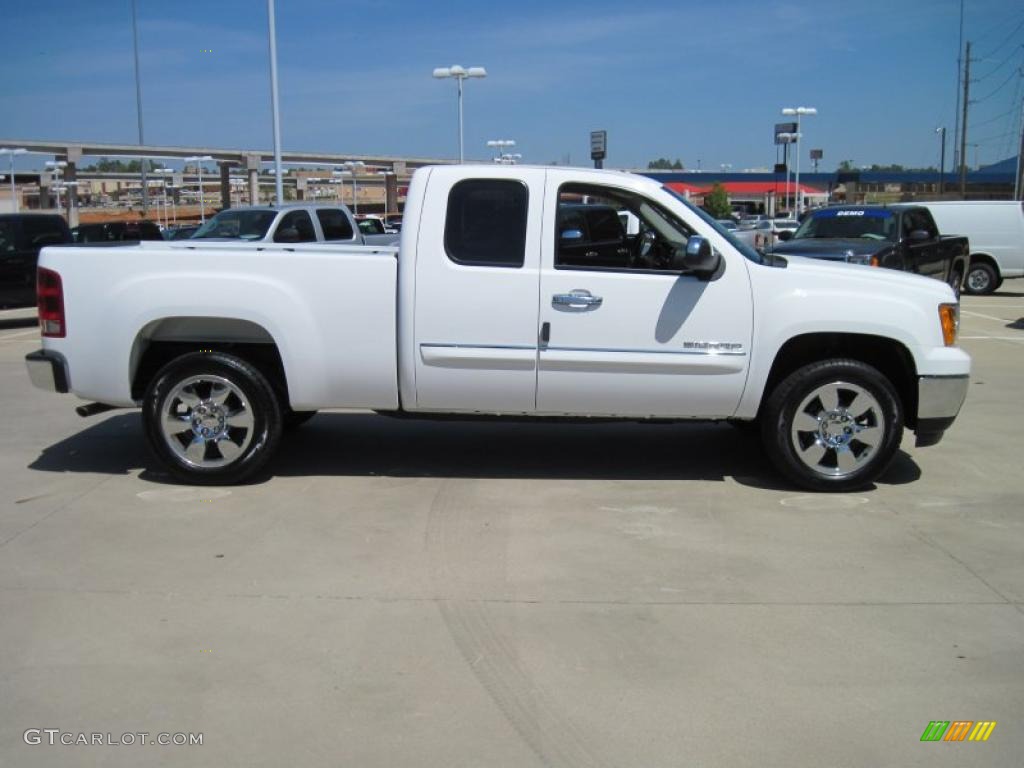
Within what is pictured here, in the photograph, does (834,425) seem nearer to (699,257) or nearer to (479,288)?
(699,257)

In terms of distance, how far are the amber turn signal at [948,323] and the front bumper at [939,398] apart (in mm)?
259

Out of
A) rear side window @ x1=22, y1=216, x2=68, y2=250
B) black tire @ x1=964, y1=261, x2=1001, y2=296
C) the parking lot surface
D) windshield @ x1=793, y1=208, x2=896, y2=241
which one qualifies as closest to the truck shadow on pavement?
the parking lot surface

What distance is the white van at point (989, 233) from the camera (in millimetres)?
21531

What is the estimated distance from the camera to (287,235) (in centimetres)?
1530

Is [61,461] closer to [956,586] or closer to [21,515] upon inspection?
[21,515]

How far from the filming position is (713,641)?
4.36 meters

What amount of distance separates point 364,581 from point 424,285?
6.52 ft

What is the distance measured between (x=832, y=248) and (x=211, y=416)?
371 inches

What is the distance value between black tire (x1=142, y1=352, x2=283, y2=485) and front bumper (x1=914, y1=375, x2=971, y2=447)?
4.08 m

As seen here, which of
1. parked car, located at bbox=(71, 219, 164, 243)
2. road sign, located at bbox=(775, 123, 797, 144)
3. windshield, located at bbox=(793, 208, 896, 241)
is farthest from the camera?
road sign, located at bbox=(775, 123, 797, 144)

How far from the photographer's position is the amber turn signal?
6.38m

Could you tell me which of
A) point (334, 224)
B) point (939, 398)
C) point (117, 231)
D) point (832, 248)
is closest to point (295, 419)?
point (939, 398)

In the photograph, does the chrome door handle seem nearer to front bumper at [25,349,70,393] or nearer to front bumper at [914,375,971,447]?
front bumper at [914,375,971,447]

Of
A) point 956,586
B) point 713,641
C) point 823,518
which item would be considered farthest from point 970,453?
point 713,641
